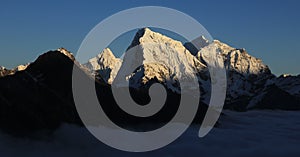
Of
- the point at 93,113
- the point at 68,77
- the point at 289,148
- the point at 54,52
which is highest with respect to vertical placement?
the point at 54,52


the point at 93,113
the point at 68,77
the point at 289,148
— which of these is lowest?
the point at 289,148

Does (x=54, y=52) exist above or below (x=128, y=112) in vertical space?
above

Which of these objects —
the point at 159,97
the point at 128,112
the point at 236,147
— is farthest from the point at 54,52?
the point at 236,147

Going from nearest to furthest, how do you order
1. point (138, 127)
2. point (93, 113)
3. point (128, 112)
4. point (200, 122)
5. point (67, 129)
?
point (67, 129) → point (93, 113) → point (138, 127) → point (128, 112) → point (200, 122)

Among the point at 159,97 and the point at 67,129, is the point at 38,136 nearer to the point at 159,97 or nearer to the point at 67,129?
the point at 67,129

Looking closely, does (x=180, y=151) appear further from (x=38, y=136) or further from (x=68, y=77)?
(x=68, y=77)

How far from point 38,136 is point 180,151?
49.3 ft

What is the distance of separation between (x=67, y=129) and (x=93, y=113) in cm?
965

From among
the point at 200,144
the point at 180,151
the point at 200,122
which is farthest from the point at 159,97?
the point at 180,151

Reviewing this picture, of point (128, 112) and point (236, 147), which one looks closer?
point (236, 147)

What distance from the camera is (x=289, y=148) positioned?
52.0 m

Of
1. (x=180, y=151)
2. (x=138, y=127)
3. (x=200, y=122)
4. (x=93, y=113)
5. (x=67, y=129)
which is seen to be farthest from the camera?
(x=200, y=122)

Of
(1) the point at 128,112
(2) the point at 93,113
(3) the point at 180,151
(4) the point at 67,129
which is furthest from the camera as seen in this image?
(1) the point at 128,112

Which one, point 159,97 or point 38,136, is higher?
point 159,97
